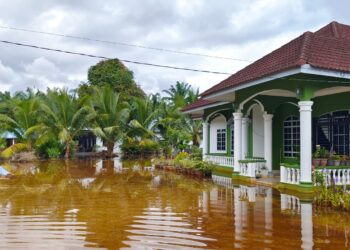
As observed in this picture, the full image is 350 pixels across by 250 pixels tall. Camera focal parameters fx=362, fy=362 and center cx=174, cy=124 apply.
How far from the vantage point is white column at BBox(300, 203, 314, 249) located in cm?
530

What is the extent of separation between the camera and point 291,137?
13.9m

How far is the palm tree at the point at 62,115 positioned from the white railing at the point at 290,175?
57.4ft

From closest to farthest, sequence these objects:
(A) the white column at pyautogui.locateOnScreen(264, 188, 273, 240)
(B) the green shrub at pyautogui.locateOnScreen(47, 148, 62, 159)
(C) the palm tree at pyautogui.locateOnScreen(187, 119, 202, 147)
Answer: (A) the white column at pyautogui.locateOnScreen(264, 188, 273, 240) < (B) the green shrub at pyautogui.locateOnScreen(47, 148, 62, 159) < (C) the palm tree at pyautogui.locateOnScreen(187, 119, 202, 147)

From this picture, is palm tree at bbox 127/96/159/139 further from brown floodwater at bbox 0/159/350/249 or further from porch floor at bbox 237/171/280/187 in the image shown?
brown floodwater at bbox 0/159/350/249

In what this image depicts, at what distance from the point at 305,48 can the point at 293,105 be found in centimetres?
357

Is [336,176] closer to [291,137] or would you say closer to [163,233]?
[291,137]

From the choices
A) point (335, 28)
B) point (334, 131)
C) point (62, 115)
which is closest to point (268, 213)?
point (334, 131)

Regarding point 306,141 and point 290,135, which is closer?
point 306,141

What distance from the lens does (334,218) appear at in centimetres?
693

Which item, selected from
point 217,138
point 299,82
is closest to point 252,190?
point 299,82

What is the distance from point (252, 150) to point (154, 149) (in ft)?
49.9

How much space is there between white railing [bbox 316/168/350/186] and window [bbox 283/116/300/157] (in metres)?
3.13

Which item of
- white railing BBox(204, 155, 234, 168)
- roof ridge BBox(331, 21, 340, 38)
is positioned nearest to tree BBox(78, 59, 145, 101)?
white railing BBox(204, 155, 234, 168)

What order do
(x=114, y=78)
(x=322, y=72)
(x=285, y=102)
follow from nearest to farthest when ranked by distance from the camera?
1. (x=322, y=72)
2. (x=285, y=102)
3. (x=114, y=78)
